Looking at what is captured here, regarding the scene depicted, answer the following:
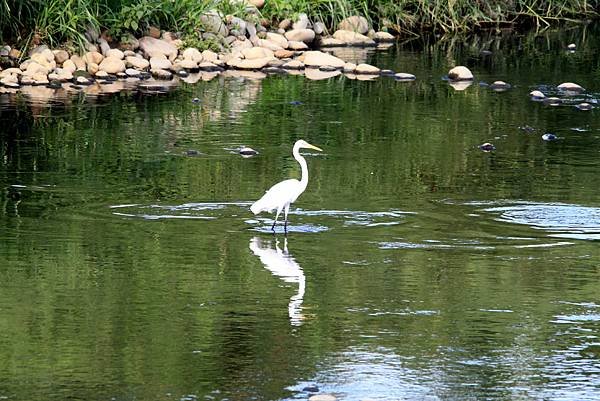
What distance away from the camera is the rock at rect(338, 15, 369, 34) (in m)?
27.9

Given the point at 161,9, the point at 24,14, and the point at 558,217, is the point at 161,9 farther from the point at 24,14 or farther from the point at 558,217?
the point at 558,217

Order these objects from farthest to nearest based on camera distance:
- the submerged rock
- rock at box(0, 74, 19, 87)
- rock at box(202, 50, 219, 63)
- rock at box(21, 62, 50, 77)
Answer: rock at box(202, 50, 219, 63)
the submerged rock
rock at box(21, 62, 50, 77)
rock at box(0, 74, 19, 87)

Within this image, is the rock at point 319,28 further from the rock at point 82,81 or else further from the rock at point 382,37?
the rock at point 82,81

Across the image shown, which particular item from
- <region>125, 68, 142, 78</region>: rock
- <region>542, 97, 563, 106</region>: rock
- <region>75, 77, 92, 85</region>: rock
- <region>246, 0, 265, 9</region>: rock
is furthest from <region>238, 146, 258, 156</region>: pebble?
<region>246, 0, 265, 9</region>: rock

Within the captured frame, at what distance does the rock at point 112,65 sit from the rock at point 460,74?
5.02 m

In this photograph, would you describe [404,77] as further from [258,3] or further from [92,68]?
[258,3]

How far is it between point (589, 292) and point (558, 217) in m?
2.50

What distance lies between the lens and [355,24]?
28000 millimetres

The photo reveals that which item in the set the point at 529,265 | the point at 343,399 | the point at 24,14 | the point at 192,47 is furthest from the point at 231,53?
the point at 343,399

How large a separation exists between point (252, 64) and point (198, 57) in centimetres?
87

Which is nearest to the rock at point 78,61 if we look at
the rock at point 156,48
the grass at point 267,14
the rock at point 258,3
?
the grass at point 267,14

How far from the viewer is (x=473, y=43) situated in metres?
28.0

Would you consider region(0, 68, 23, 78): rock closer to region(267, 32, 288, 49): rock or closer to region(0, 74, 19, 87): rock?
region(0, 74, 19, 87): rock

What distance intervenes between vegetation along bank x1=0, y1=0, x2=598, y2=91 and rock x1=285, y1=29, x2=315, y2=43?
0.02 m
